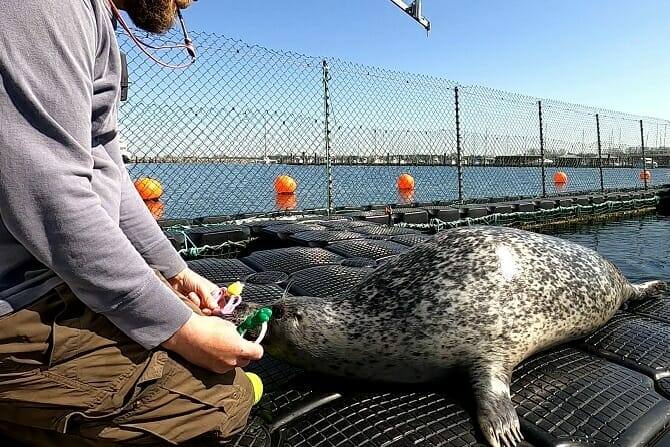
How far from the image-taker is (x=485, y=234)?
2.68m

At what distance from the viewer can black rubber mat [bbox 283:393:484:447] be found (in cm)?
185

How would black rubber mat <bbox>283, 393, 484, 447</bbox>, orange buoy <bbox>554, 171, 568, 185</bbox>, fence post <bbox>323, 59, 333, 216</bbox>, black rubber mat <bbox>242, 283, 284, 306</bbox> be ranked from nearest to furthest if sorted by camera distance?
black rubber mat <bbox>283, 393, 484, 447</bbox>, black rubber mat <bbox>242, 283, 284, 306</bbox>, fence post <bbox>323, 59, 333, 216</bbox>, orange buoy <bbox>554, 171, 568, 185</bbox>

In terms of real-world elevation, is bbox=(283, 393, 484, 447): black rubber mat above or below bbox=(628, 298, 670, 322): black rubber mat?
below

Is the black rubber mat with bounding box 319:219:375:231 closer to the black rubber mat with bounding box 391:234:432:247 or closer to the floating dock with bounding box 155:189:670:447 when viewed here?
the black rubber mat with bounding box 391:234:432:247

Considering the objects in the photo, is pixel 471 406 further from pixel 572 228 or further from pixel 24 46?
pixel 572 228

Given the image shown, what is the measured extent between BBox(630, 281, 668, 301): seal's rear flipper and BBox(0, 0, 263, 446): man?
3.03 meters

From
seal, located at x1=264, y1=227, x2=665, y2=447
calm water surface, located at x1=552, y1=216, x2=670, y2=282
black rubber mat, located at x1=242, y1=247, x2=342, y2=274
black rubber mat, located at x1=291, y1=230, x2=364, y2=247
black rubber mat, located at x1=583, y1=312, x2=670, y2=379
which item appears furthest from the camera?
calm water surface, located at x1=552, y1=216, x2=670, y2=282

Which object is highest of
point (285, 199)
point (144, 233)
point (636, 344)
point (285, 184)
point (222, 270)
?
point (285, 184)

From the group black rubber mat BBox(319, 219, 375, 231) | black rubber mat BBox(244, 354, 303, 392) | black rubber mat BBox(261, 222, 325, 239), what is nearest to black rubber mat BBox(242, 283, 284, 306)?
black rubber mat BBox(244, 354, 303, 392)

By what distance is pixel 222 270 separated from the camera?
3889 mm

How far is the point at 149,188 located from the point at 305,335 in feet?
23.8

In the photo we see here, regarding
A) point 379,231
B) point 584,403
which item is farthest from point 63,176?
point 379,231

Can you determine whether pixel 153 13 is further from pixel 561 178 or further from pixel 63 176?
pixel 561 178

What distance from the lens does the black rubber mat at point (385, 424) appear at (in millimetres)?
1847
